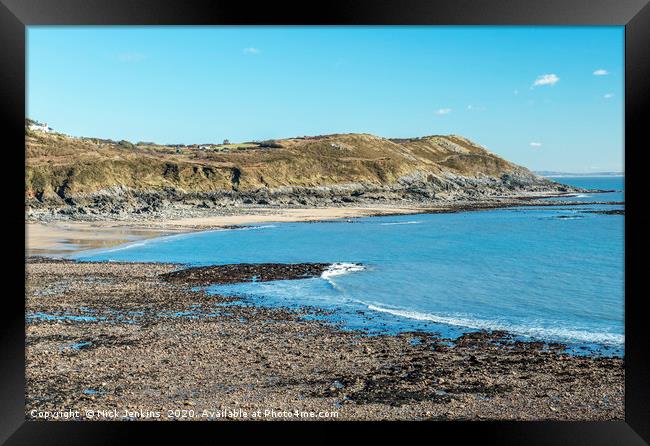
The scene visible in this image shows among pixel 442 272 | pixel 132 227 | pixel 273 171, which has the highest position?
pixel 273 171

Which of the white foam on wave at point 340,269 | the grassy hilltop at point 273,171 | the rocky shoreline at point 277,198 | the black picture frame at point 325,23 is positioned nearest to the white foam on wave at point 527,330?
the white foam on wave at point 340,269

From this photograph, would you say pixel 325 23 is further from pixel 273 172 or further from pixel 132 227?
pixel 273 172

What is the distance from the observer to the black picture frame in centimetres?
530

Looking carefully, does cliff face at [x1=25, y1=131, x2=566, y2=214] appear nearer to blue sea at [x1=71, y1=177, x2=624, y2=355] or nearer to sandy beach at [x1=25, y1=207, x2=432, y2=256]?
sandy beach at [x1=25, y1=207, x2=432, y2=256]

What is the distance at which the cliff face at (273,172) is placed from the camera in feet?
152

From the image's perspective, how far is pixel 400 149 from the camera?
90062 mm

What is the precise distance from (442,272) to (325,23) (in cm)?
1700

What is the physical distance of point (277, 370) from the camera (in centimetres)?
862

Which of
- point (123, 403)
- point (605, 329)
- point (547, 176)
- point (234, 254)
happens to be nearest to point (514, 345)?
point (605, 329)

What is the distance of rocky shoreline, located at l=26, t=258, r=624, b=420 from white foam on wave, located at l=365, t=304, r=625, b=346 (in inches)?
29.8

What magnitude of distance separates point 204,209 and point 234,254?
85.8 feet

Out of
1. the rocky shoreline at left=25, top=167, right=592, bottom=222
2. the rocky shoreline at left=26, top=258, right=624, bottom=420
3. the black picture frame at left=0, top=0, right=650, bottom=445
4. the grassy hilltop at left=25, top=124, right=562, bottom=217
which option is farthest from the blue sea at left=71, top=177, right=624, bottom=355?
the grassy hilltop at left=25, top=124, right=562, bottom=217

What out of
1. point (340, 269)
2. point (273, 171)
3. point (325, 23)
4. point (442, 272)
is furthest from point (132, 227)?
point (325, 23)

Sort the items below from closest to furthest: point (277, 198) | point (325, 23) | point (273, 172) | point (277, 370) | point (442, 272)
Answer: point (325, 23)
point (277, 370)
point (442, 272)
point (277, 198)
point (273, 172)
